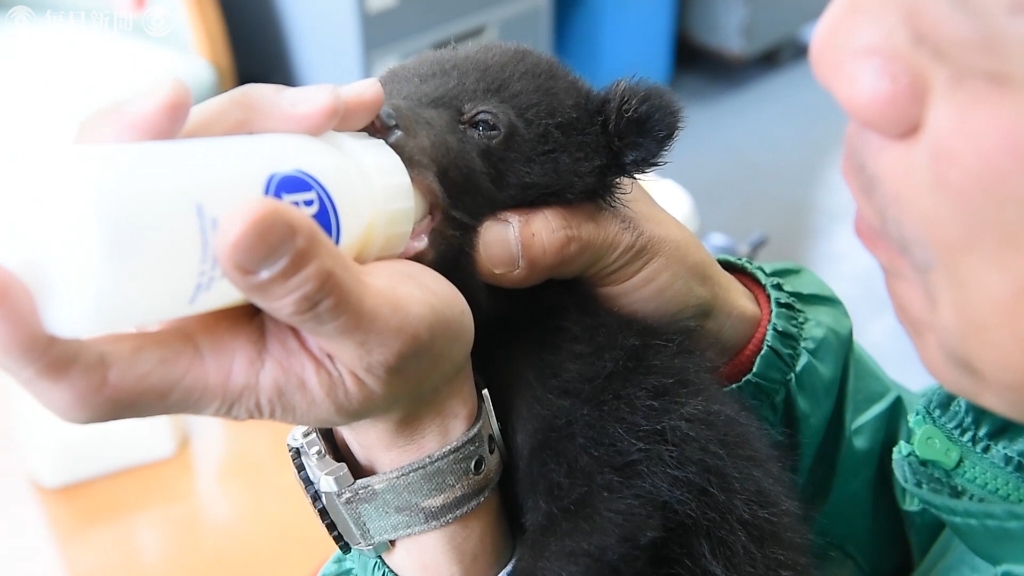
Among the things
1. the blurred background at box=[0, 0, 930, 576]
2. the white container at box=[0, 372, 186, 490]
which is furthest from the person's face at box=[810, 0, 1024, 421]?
the white container at box=[0, 372, 186, 490]

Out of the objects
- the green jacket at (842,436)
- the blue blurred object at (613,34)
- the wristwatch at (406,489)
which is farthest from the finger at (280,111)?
the blue blurred object at (613,34)

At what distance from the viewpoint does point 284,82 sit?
229cm

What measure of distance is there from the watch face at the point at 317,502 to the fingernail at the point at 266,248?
0.31m

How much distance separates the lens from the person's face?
0.39 m

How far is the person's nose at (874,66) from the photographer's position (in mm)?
419

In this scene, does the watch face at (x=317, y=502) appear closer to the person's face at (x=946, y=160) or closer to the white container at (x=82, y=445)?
the white container at (x=82, y=445)

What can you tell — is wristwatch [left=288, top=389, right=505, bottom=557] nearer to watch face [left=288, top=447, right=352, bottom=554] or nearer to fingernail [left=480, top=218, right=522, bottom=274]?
watch face [left=288, top=447, right=352, bottom=554]

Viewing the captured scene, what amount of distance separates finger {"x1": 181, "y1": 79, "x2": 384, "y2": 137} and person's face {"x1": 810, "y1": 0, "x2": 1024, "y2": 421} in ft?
0.93

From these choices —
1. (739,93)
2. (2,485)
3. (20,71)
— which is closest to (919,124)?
(2,485)

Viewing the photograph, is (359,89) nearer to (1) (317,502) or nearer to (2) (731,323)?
(1) (317,502)

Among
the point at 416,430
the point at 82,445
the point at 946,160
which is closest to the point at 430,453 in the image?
the point at 416,430

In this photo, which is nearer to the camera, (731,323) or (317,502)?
(317,502)

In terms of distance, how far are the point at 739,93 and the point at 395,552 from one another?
2834 mm

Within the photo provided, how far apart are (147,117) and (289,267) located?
15 centimetres
